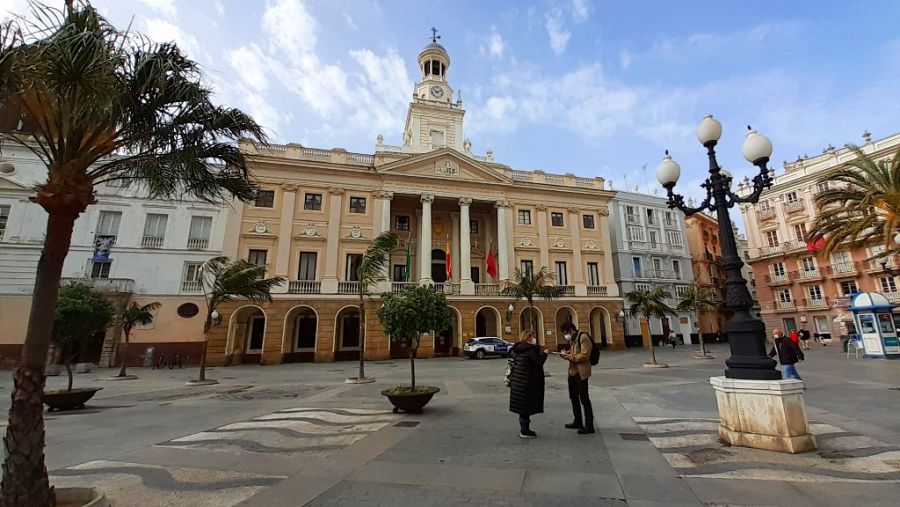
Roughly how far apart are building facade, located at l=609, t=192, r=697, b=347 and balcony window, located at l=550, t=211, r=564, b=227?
8871 millimetres

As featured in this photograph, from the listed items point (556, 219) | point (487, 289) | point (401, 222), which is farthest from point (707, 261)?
point (401, 222)

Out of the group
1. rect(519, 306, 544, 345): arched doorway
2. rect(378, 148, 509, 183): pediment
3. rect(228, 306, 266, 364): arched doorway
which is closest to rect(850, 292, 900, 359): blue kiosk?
rect(519, 306, 544, 345): arched doorway

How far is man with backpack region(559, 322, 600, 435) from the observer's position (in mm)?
6109

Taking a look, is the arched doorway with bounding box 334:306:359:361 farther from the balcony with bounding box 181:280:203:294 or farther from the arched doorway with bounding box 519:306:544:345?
the arched doorway with bounding box 519:306:544:345

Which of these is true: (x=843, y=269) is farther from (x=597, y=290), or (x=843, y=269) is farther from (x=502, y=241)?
(x=502, y=241)

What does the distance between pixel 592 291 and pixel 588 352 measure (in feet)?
80.5

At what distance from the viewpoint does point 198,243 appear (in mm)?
24578

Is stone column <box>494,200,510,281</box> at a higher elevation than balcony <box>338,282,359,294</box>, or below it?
higher

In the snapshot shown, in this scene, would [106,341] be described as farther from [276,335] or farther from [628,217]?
[628,217]

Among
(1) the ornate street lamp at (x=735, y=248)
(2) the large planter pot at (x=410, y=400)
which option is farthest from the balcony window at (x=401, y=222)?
(1) the ornate street lamp at (x=735, y=248)

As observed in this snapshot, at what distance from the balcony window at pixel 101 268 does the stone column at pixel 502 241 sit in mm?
25043

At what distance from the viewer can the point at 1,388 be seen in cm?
1336

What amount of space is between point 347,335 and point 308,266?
5.52 metres

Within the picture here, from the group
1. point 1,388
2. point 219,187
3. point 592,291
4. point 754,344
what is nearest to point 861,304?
point 592,291
